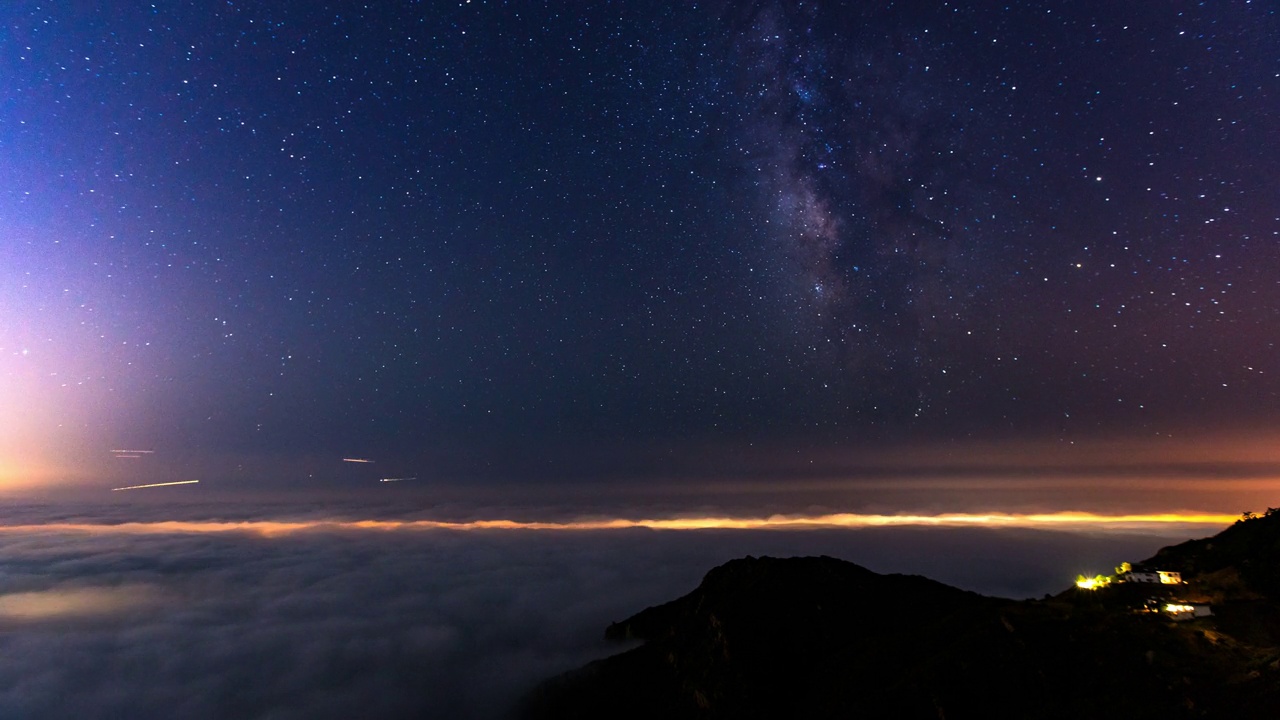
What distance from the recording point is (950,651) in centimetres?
6241

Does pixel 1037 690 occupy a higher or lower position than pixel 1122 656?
lower

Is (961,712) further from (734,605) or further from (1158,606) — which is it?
(734,605)

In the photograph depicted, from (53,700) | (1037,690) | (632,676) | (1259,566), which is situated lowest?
(53,700)

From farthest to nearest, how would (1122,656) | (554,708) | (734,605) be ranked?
1. (554,708)
2. (734,605)
3. (1122,656)

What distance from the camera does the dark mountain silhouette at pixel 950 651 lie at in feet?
140

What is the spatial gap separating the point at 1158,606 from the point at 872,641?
3924cm

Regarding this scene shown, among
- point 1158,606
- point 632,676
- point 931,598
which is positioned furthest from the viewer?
point 632,676

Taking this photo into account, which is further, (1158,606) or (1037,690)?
(1158,606)

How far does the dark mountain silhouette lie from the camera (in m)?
42.8

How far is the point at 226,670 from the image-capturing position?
18088 centimetres

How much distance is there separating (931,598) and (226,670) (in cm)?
22588

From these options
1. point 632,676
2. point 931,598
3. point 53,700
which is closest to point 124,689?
point 53,700

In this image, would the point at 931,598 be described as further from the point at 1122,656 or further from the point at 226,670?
the point at 226,670

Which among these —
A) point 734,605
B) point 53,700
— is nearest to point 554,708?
point 734,605
